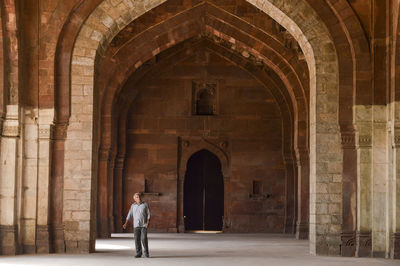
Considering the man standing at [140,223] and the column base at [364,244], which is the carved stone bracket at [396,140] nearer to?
the column base at [364,244]

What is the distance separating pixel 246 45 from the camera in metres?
20.4

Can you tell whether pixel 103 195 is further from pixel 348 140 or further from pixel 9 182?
pixel 348 140

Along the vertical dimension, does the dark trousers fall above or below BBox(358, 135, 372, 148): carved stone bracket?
below

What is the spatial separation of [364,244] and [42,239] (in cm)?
613

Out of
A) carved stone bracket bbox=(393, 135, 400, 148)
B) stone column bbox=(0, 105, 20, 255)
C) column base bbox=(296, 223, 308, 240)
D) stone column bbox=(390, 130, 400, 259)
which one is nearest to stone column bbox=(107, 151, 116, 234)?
column base bbox=(296, 223, 308, 240)

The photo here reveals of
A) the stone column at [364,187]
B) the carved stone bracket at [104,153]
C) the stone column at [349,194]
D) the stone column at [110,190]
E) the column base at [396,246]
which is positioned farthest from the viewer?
the stone column at [110,190]

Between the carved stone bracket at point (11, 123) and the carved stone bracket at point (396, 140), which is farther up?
the carved stone bracket at point (11, 123)

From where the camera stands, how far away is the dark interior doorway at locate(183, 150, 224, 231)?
2553cm

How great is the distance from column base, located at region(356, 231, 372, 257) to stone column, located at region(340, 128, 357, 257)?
5.6 inches

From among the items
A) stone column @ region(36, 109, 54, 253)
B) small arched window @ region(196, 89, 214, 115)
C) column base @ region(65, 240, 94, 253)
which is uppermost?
small arched window @ region(196, 89, 214, 115)

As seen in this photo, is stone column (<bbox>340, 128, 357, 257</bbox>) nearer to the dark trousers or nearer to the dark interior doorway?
the dark trousers

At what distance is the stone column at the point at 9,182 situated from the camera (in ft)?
45.6

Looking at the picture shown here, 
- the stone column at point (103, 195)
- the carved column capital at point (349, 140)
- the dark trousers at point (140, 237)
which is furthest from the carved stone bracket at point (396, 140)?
the stone column at point (103, 195)

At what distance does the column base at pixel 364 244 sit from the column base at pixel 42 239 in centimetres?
589
